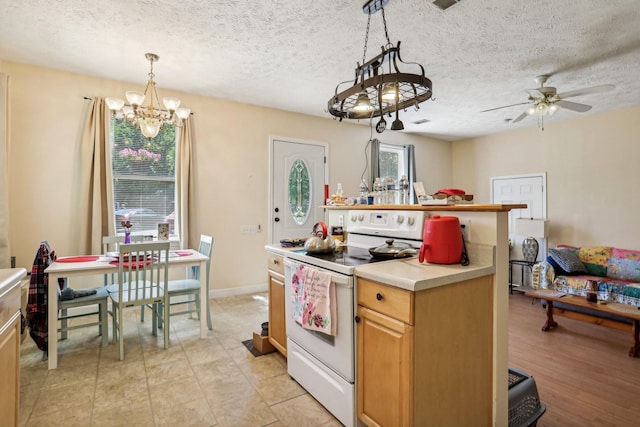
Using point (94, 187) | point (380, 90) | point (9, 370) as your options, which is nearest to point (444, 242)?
point (380, 90)

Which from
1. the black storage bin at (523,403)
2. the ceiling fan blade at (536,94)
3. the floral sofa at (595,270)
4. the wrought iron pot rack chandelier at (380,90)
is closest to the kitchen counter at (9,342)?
the wrought iron pot rack chandelier at (380,90)

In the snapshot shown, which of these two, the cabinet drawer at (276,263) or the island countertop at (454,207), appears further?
the cabinet drawer at (276,263)

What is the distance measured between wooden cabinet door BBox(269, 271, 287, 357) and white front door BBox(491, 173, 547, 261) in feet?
15.9

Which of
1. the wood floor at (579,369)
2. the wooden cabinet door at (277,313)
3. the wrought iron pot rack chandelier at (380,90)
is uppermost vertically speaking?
the wrought iron pot rack chandelier at (380,90)

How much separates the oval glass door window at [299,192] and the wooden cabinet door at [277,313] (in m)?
2.49

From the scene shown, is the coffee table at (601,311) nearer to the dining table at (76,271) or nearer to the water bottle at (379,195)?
the water bottle at (379,195)

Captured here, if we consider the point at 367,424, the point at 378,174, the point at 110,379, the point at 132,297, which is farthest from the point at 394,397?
the point at 378,174

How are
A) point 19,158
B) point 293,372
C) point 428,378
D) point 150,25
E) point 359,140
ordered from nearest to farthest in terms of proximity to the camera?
point 428,378 < point 293,372 < point 150,25 < point 19,158 < point 359,140

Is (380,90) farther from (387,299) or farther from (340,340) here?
(340,340)

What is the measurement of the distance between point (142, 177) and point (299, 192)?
7.08 ft

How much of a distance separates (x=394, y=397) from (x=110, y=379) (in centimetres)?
203

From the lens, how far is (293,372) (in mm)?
Result: 2254

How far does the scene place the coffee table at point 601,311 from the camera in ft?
9.30

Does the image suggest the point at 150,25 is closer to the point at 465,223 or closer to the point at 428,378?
the point at 465,223
